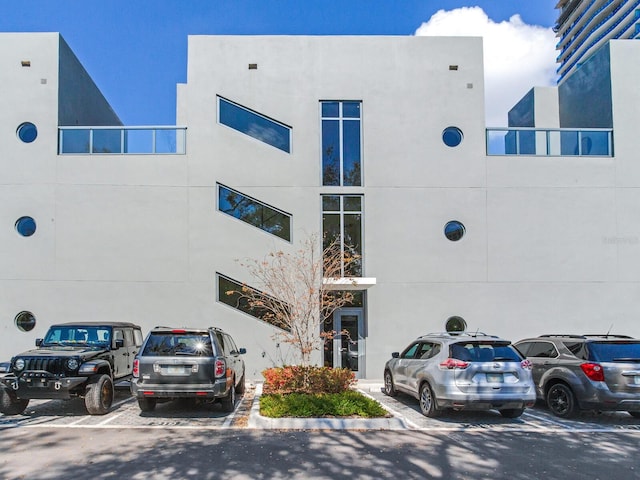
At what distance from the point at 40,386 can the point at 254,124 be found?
9160 mm

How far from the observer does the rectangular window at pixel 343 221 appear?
15664 millimetres

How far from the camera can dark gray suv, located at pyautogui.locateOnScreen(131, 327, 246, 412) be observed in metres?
9.45

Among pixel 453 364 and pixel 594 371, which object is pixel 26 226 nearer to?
pixel 453 364

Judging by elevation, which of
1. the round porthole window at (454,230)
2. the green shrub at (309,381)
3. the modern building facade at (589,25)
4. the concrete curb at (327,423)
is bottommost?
the concrete curb at (327,423)

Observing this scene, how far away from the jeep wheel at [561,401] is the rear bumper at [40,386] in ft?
29.3

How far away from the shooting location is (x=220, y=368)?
32.0ft

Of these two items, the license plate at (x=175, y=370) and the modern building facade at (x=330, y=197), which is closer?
the license plate at (x=175, y=370)

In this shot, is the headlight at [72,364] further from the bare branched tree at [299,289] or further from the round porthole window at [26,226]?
the round porthole window at [26,226]

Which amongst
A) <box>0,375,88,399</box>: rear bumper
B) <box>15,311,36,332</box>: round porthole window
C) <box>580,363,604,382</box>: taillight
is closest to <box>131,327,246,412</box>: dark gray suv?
<box>0,375,88,399</box>: rear bumper

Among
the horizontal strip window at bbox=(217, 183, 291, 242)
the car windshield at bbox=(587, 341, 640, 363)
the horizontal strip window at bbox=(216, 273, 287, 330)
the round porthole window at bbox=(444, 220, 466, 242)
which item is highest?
the horizontal strip window at bbox=(217, 183, 291, 242)

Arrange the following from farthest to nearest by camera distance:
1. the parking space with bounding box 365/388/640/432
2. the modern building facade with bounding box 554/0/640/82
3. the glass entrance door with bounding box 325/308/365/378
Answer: the modern building facade with bounding box 554/0/640/82, the glass entrance door with bounding box 325/308/365/378, the parking space with bounding box 365/388/640/432

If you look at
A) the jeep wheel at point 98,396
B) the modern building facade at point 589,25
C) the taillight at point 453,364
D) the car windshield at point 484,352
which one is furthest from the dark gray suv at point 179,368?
the modern building facade at point 589,25

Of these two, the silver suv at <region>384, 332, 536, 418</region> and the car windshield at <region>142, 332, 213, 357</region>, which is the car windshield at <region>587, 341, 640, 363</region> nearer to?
the silver suv at <region>384, 332, 536, 418</region>

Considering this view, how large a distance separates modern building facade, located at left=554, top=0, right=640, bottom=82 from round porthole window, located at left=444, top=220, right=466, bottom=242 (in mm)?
71379
